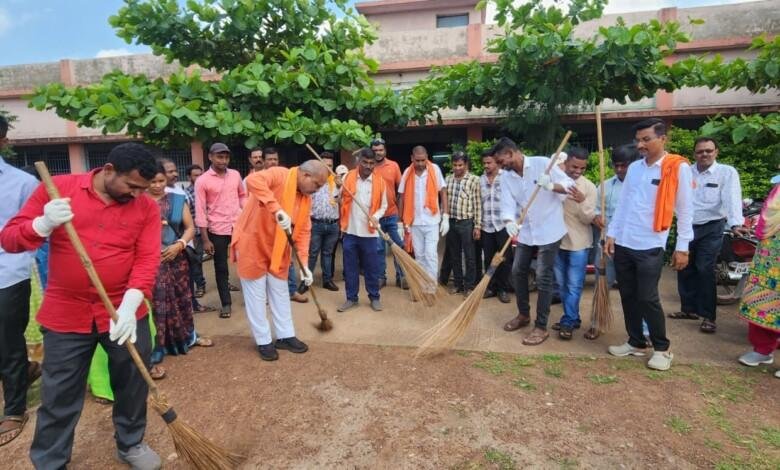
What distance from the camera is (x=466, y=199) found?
212 inches

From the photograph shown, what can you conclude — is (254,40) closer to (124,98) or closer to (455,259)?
(124,98)

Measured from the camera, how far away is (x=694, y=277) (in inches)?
176

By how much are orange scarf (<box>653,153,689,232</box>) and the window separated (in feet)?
39.1

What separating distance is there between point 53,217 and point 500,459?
2583 millimetres

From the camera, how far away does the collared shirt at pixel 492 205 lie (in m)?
5.36

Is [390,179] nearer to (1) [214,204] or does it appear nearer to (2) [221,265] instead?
(1) [214,204]

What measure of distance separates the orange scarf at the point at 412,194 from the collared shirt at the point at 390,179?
19 cm

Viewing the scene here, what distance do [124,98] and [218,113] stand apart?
1159mm

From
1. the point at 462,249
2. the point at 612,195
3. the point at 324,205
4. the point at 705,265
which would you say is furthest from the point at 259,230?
the point at 705,265

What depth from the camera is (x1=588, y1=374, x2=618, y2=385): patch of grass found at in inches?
130

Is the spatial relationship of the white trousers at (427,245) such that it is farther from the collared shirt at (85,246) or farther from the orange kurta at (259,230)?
the collared shirt at (85,246)

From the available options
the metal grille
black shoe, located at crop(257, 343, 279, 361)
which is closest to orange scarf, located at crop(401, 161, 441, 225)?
black shoe, located at crop(257, 343, 279, 361)

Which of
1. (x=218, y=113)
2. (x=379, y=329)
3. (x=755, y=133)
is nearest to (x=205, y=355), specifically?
(x=379, y=329)

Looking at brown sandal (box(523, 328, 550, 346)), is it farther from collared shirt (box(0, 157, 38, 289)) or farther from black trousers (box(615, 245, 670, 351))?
collared shirt (box(0, 157, 38, 289))
